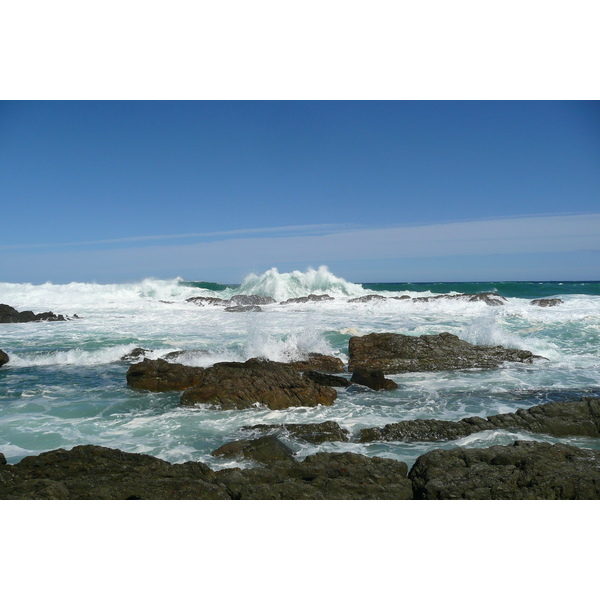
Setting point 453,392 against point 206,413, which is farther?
point 453,392

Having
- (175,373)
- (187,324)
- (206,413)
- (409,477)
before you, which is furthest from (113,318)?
(409,477)

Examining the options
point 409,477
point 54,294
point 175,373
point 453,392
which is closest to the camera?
point 409,477

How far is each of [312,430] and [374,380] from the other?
2520 millimetres

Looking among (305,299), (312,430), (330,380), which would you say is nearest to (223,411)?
(312,430)

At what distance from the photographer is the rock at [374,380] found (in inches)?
283

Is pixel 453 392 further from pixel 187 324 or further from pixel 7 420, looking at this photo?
pixel 187 324

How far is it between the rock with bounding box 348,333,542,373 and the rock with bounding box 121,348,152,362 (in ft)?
16.5

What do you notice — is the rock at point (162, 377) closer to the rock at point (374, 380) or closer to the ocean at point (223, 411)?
the ocean at point (223, 411)

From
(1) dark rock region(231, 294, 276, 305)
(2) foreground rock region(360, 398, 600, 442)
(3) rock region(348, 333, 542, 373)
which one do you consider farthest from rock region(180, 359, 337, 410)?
(1) dark rock region(231, 294, 276, 305)

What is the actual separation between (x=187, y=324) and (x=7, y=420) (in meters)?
10.9

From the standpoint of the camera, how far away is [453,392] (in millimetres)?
6887

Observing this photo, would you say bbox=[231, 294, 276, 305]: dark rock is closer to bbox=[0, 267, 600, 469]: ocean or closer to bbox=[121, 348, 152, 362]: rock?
bbox=[0, 267, 600, 469]: ocean

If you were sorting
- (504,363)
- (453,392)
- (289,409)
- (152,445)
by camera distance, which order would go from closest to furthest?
(152,445) → (289,409) → (453,392) → (504,363)

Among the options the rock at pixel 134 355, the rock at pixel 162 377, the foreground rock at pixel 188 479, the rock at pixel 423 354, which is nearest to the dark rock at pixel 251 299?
A: the rock at pixel 134 355
